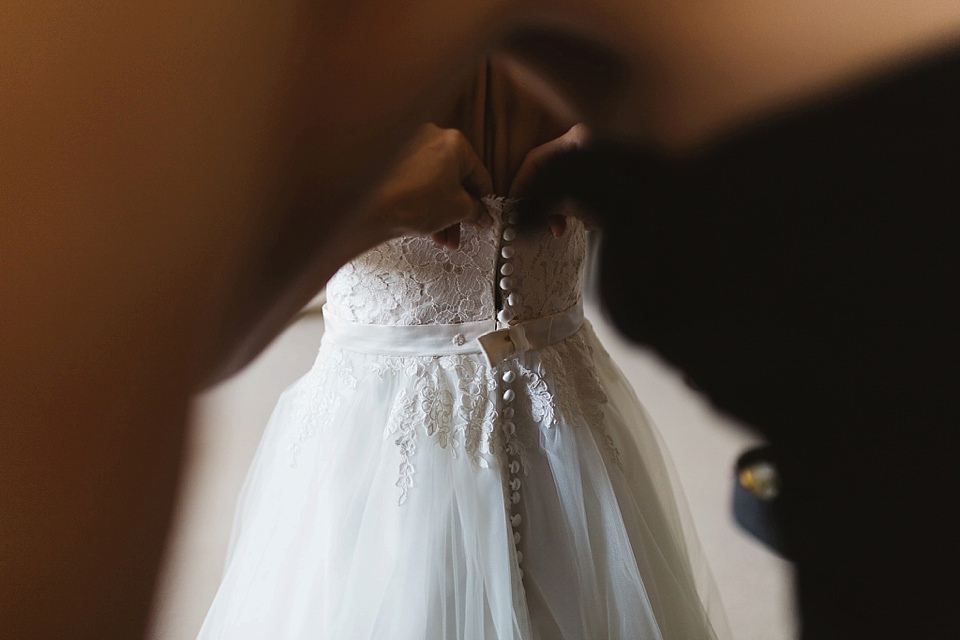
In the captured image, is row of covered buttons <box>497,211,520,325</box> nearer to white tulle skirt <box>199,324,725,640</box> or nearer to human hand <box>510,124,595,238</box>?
white tulle skirt <box>199,324,725,640</box>

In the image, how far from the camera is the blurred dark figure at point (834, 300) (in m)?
0.13

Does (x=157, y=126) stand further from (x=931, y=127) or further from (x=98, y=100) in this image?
(x=931, y=127)

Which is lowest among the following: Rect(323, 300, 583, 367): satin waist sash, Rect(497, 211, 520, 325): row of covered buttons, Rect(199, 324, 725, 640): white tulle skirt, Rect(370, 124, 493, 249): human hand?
Rect(199, 324, 725, 640): white tulle skirt

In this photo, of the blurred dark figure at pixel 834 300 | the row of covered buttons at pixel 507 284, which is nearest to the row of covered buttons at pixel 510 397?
the row of covered buttons at pixel 507 284

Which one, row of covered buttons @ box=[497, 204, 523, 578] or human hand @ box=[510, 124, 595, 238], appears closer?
human hand @ box=[510, 124, 595, 238]

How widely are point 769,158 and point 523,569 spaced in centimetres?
42

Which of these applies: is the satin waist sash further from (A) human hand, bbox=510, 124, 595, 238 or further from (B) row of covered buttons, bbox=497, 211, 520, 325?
(A) human hand, bbox=510, 124, 595, 238

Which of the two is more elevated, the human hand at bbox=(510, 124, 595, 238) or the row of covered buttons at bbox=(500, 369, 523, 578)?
the human hand at bbox=(510, 124, 595, 238)

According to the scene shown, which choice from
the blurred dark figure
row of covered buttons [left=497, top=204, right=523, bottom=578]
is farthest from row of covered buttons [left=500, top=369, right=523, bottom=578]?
the blurred dark figure

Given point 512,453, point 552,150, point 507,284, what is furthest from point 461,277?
point 552,150

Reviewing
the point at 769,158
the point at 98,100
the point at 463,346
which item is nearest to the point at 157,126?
the point at 98,100

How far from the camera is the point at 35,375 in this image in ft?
0.24

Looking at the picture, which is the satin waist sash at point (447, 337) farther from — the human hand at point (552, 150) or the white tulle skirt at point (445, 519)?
the human hand at point (552, 150)

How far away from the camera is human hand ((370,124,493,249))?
0.37 ft
